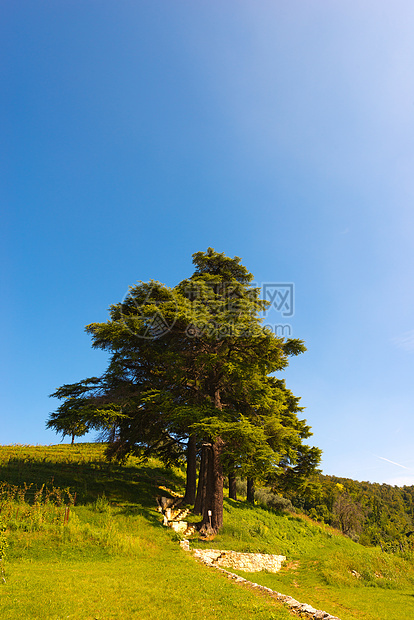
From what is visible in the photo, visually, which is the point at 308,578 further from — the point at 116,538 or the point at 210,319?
the point at 210,319

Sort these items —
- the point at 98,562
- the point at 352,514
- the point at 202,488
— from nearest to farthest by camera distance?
the point at 98,562, the point at 202,488, the point at 352,514

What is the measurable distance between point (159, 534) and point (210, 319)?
10896mm

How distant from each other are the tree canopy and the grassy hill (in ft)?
10.4

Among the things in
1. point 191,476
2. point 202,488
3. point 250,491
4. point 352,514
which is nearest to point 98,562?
point 202,488

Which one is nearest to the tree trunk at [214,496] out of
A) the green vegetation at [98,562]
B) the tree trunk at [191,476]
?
the green vegetation at [98,562]

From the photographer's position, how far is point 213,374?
71.0 feet

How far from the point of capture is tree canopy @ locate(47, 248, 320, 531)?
57.6ft

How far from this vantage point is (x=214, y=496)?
19109mm

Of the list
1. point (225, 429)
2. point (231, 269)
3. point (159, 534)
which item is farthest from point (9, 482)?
point (231, 269)

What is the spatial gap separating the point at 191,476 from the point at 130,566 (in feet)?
38.3

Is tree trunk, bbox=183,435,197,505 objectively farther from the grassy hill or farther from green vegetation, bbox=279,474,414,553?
green vegetation, bbox=279,474,414,553

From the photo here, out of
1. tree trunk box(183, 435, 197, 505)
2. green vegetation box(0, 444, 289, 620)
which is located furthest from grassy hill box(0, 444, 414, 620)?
tree trunk box(183, 435, 197, 505)

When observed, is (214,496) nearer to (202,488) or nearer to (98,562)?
(202,488)

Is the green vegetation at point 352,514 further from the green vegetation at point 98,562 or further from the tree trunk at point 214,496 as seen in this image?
the green vegetation at point 98,562
